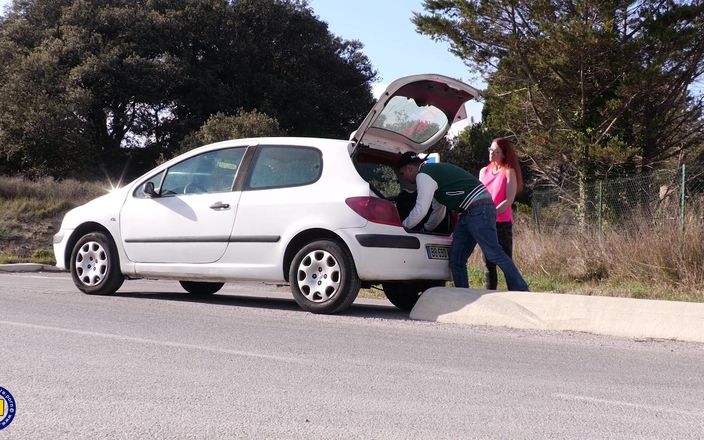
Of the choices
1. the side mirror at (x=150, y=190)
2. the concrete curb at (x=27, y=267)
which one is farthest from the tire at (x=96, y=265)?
the concrete curb at (x=27, y=267)

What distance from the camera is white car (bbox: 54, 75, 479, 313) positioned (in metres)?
7.46

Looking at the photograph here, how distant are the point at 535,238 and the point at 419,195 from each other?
17.9 feet

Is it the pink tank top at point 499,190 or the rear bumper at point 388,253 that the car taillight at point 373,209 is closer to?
the rear bumper at point 388,253

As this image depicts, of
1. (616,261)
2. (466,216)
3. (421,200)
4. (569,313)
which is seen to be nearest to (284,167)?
(421,200)

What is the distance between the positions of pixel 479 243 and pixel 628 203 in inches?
243

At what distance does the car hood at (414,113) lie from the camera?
7773mm

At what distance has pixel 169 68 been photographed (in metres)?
38.2

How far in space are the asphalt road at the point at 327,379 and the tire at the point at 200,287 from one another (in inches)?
83.6

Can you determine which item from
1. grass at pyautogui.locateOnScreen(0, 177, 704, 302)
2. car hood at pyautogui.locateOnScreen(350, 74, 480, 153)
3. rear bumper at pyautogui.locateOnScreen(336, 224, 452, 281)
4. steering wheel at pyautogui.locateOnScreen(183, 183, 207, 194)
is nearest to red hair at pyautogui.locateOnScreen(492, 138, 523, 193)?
car hood at pyautogui.locateOnScreen(350, 74, 480, 153)

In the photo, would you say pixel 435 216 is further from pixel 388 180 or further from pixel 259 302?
pixel 259 302

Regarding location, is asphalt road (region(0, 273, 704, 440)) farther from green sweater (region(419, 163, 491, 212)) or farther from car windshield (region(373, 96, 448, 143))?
car windshield (region(373, 96, 448, 143))

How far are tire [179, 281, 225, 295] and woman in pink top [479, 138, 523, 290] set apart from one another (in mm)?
3372

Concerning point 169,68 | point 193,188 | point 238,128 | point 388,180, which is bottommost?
point 193,188

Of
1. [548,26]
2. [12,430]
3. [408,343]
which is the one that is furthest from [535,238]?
[12,430]
